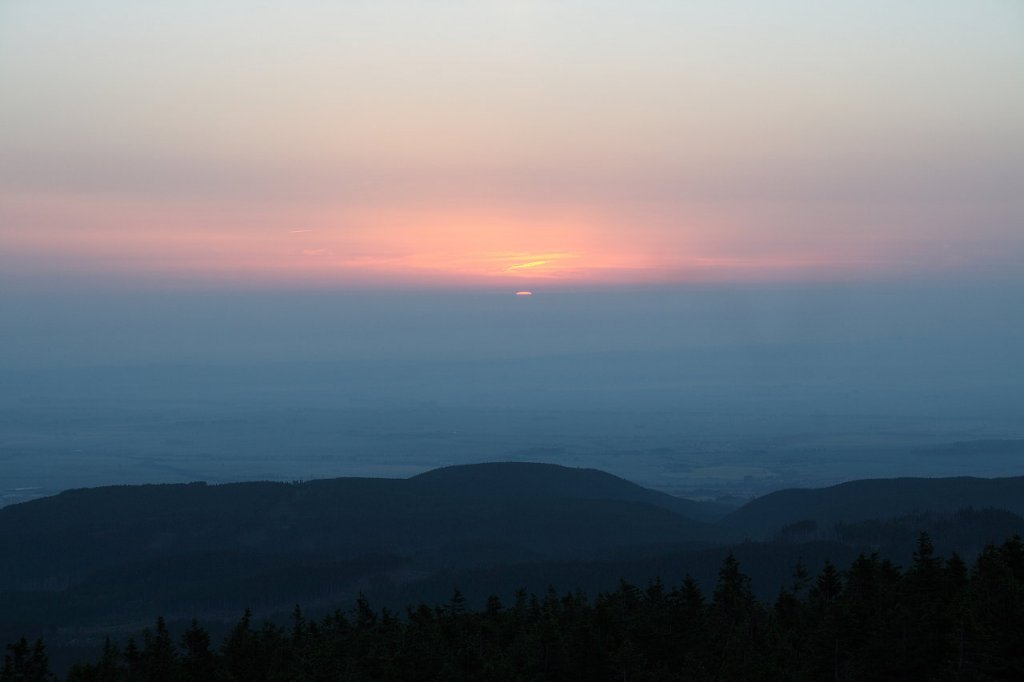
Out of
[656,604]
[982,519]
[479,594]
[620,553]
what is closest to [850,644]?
[656,604]

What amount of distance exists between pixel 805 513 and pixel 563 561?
56.7 m

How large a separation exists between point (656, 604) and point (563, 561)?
237 ft

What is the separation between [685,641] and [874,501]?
11915 centimetres

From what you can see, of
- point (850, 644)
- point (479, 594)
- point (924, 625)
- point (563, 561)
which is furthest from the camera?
point (563, 561)

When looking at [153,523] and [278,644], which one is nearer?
[278,644]

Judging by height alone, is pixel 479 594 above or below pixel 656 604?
below

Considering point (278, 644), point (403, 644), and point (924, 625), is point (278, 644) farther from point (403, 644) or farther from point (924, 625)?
point (924, 625)

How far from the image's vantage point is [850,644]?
3456 cm

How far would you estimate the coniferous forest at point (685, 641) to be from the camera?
1218 inches

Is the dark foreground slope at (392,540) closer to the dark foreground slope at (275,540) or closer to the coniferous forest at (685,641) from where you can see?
the dark foreground slope at (275,540)

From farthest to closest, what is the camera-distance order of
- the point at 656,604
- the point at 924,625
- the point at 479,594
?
the point at 479,594 → the point at 656,604 → the point at 924,625

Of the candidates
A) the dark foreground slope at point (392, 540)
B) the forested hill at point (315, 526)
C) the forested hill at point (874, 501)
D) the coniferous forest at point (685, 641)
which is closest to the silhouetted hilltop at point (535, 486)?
the dark foreground slope at point (392, 540)

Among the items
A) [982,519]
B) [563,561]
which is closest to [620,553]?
[563,561]

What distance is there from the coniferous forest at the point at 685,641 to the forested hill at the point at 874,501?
9725cm
